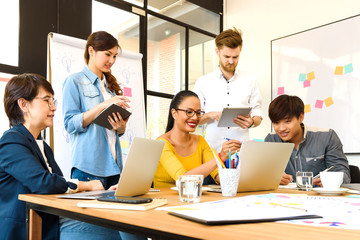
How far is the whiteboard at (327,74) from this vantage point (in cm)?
327

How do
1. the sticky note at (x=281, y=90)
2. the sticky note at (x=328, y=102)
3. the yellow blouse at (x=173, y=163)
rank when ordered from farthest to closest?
the sticky note at (x=281, y=90) → the sticky note at (x=328, y=102) → the yellow blouse at (x=173, y=163)

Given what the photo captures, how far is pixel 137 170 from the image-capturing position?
1161 millimetres

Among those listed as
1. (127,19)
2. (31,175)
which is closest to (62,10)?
(127,19)

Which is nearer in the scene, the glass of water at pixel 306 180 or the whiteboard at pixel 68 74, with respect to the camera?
the glass of water at pixel 306 180

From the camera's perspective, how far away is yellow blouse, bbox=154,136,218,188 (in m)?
1.59

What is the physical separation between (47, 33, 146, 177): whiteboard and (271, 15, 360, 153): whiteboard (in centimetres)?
160

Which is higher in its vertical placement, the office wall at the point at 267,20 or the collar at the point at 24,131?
the office wall at the point at 267,20

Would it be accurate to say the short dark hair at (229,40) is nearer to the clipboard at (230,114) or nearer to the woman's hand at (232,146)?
the clipboard at (230,114)

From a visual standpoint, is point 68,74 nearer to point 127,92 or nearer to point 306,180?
point 127,92

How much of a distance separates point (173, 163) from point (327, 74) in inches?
97.2

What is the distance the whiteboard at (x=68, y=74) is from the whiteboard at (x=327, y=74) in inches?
63.1

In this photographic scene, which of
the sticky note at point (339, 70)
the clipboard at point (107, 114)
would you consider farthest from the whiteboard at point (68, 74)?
the sticky note at point (339, 70)

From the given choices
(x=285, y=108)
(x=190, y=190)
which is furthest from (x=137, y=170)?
(x=285, y=108)

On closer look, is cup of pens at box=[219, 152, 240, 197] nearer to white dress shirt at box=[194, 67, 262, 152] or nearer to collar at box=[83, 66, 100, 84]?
collar at box=[83, 66, 100, 84]
